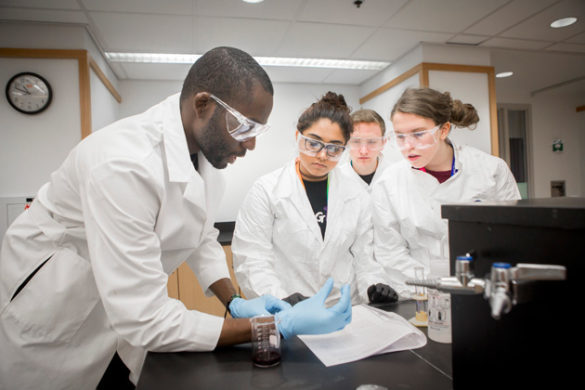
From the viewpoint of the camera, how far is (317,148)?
1.62 meters

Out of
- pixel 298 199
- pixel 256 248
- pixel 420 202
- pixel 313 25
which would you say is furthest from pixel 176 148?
pixel 313 25

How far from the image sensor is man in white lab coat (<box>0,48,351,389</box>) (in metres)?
0.81

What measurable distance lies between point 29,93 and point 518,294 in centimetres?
327

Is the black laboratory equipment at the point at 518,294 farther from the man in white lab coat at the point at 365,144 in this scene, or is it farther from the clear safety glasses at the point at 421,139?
the man in white lab coat at the point at 365,144

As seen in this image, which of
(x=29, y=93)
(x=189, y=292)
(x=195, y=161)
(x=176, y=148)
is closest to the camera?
(x=176, y=148)

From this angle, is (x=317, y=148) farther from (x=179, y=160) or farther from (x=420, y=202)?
(x=179, y=160)

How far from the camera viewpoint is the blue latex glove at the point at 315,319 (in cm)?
87

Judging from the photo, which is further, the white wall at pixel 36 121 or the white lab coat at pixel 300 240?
the white wall at pixel 36 121

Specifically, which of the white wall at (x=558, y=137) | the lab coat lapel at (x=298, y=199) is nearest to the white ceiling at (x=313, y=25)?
the lab coat lapel at (x=298, y=199)

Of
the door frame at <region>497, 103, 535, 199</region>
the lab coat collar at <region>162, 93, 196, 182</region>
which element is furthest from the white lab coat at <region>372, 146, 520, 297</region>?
the door frame at <region>497, 103, 535, 199</region>

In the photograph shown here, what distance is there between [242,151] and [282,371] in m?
0.66

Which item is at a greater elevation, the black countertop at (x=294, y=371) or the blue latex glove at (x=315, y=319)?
the blue latex glove at (x=315, y=319)

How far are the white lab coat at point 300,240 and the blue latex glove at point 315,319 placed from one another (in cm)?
67

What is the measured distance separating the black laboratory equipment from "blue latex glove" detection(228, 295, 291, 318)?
50 centimetres
